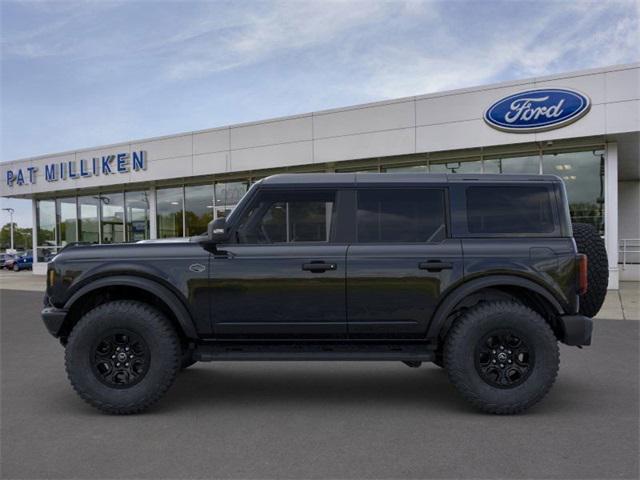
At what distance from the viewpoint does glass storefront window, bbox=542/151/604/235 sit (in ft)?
44.9

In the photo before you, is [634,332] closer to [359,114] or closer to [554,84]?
[554,84]

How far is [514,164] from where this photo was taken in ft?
47.9

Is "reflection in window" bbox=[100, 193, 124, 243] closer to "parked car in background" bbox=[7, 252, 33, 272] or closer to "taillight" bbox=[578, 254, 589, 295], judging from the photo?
"parked car in background" bbox=[7, 252, 33, 272]

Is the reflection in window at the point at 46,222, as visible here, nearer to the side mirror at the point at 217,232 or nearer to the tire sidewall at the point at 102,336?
the tire sidewall at the point at 102,336

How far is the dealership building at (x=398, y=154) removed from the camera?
1297cm

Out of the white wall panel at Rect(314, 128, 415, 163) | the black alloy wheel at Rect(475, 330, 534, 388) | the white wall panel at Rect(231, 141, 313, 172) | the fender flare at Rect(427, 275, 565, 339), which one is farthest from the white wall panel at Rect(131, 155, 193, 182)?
the black alloy wheel at Rect(475, 330, 534, 388)

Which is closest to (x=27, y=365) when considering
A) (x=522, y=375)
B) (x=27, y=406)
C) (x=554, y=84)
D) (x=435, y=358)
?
(x=27, y=406)

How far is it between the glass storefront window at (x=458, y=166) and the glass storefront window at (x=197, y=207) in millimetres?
8393

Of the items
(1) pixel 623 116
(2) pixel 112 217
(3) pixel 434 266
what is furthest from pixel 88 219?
(3) pixel 434 266

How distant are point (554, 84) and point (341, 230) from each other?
10724mm

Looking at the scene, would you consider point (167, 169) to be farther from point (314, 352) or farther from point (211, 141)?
point (314, 352)

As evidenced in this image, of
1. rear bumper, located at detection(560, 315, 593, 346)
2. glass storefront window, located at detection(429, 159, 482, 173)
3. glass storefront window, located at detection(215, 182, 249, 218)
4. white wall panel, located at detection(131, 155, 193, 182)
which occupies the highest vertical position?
white wall panel, located at detection(131, 155, 193, 182)

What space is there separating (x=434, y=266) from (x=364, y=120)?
11687 mm

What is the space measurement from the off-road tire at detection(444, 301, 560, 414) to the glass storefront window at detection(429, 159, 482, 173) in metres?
11.2
